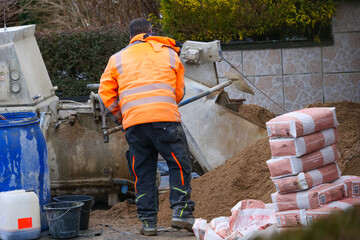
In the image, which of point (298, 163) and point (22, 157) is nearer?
point (298, 163)

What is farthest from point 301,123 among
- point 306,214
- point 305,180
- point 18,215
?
point 18,215

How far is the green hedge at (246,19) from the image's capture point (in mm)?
8797

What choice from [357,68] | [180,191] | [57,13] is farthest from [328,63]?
[57,13]

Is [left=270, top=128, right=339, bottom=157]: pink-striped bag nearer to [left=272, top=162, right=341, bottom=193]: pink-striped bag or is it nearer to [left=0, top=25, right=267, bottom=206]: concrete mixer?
[left=272, top=162, right=341, bottom=193]: pink-striped bag

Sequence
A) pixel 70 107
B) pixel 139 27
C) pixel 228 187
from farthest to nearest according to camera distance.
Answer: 1. pixel 70 107
2. pixel 228 187
3. pixel 139 27

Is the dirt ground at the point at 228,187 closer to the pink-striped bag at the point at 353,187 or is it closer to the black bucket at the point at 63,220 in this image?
the black bucket at the point at 63,220

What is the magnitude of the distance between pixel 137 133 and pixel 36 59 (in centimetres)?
235

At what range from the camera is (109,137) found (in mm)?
6449

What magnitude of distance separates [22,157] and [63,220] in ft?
2.13

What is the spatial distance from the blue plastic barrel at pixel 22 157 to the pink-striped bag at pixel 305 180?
2119 mm

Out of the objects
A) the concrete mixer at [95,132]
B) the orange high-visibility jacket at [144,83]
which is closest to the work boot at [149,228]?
the orange high-visibility jacket at [144,83]

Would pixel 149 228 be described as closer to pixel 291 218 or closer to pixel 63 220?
pixel 63 220

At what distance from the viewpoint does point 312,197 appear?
13.5 ft

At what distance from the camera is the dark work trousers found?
4.90 metres
